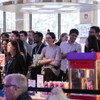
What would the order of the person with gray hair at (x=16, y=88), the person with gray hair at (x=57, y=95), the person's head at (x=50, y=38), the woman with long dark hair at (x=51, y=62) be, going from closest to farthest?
1. the person with gray hair at (x=57, y=95)
2. the person with gray hair at (x=16, y=88)
3. the woman with long dark hair at (x=51, y=62)
4. the person's head at (x=50, y=38)

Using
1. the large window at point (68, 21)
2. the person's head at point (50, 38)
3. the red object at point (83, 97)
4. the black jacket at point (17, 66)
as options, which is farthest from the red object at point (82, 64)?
the large window at point (68, 21)

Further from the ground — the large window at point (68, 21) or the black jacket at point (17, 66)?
the large window at point (68, 21)

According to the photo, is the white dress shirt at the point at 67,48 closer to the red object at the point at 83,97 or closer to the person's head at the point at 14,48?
the person's head at the point at 14,48

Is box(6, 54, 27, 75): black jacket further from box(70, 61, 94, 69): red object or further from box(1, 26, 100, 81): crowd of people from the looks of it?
box(70, 61, 94, 69): red object

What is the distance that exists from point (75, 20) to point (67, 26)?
0.52m

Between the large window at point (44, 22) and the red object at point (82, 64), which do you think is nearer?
the red object at point (82, 64)

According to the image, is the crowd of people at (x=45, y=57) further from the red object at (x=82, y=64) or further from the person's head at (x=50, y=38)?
the red object at (x=82, y=64)

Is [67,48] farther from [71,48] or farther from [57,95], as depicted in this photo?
[57,95]

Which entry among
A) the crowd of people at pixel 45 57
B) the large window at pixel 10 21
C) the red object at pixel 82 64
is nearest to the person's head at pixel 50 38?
the crowd of people at pixel 45 57

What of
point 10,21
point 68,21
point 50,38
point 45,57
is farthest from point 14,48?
point 68,21

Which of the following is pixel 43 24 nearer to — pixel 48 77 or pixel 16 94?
pixel 48 77

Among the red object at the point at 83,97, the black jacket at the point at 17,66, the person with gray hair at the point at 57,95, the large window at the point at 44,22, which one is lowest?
the red object at the point at 83,97

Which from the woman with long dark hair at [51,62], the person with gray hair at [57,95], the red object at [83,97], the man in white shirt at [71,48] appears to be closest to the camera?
the person with gray hair at [57,95]

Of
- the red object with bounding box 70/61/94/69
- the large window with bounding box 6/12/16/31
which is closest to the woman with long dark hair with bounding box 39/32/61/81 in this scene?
the red object with bounding box 70/61/94/69
